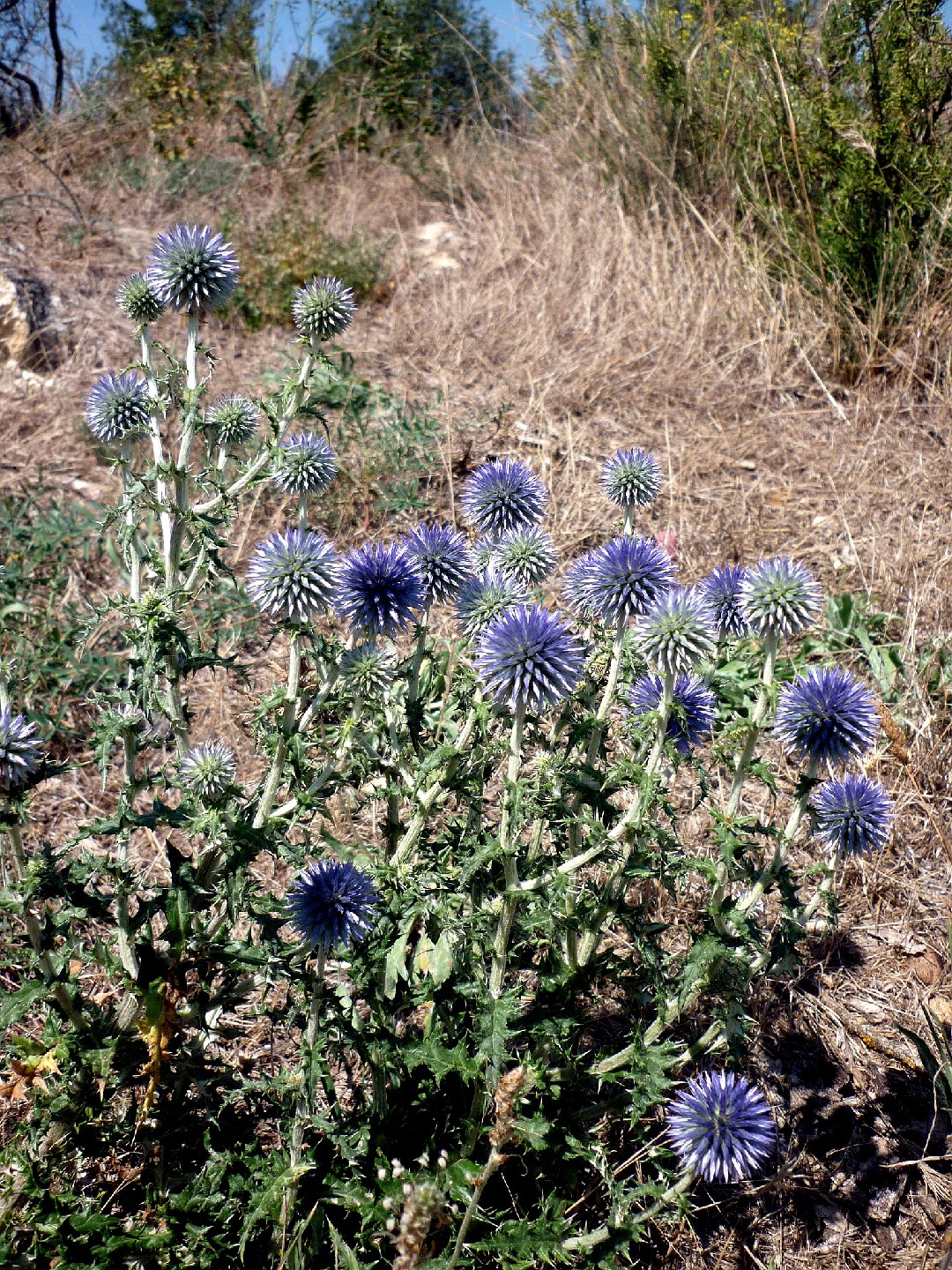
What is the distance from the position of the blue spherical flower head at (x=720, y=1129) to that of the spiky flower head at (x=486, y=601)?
1137 mm

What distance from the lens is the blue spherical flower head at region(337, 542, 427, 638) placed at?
7.18ft

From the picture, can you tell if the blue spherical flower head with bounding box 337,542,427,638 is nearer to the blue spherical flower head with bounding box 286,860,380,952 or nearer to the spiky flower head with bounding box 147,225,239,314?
the blue spherical flower head with bounding box 286,860,380,952

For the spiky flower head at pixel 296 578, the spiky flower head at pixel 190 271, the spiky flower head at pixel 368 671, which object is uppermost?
the spiky flower head at pixel 190 271

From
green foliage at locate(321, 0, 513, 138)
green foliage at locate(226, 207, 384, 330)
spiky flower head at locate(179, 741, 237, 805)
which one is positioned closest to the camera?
spiky flower head at locate(179, 741, 237, 805)

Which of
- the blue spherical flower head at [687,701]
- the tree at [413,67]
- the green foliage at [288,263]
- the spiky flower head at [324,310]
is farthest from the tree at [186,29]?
the blue spherical flower head at [687,701]

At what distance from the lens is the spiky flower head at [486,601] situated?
7.34ft

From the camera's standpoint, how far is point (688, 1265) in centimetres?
237

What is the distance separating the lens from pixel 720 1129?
1985mm

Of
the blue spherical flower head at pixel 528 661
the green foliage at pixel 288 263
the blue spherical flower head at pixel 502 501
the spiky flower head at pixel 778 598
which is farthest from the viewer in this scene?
the green foliage at pixel 288 263

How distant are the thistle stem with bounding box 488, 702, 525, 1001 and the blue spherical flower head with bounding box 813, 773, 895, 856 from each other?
0.83 meters

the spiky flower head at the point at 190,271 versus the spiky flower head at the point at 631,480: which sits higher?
the spiky flower head at the point at 190,271

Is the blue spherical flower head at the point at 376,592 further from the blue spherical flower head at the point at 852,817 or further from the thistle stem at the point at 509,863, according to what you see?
the blue spherical flower head at the point at 852,817

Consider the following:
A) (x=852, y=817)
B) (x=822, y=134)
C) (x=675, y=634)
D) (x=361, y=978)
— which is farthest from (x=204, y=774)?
(x=822, y=134)

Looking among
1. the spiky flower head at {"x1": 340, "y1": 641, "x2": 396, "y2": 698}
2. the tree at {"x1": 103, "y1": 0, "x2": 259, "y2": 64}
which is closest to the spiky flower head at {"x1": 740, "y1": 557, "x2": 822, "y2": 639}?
the spiky flower head at {"x1": 340, "y1": 641, "x2": 396, "y2": 698}
